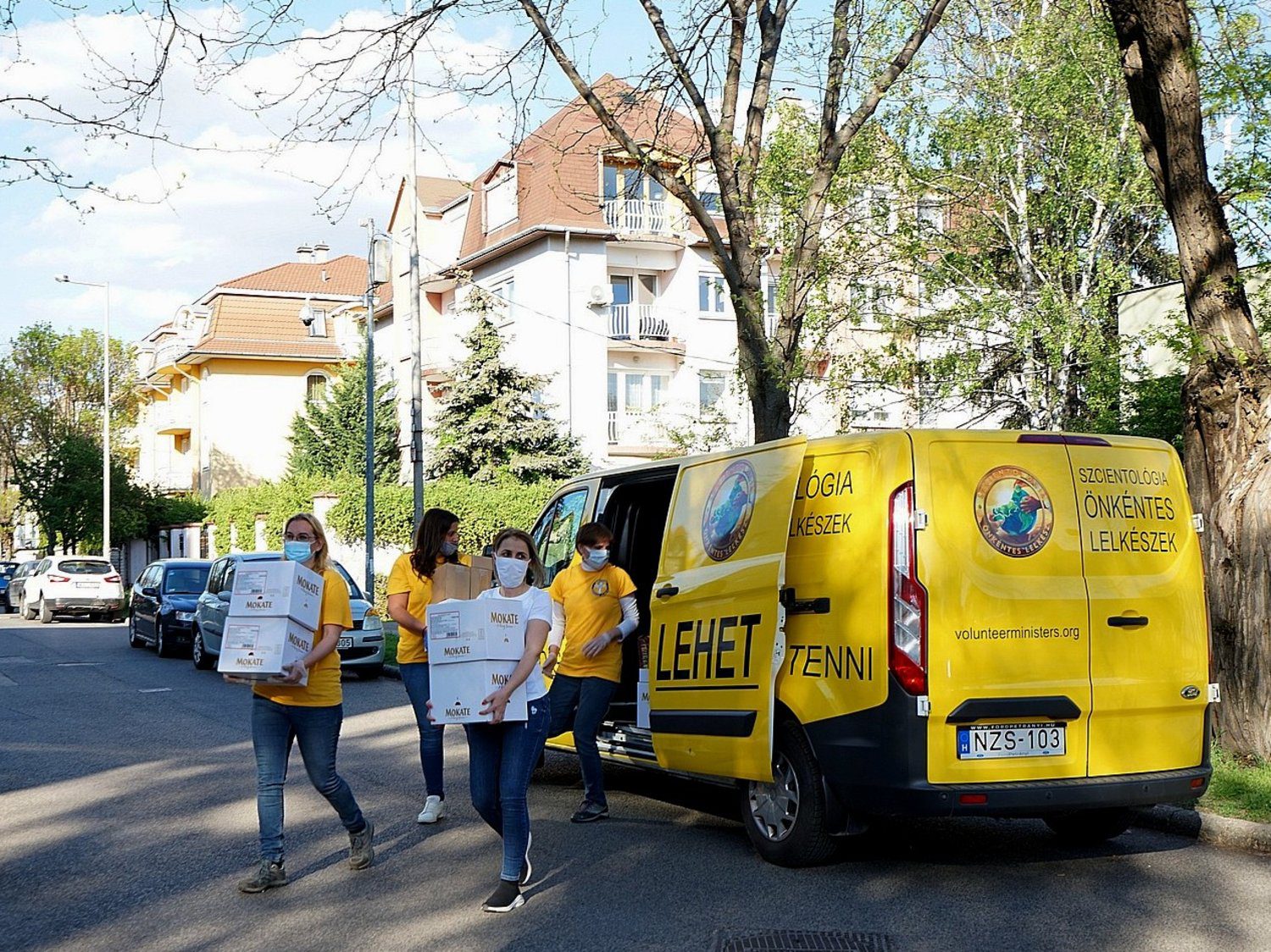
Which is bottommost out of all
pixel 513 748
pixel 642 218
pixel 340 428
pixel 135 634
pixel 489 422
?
pixel 135 634

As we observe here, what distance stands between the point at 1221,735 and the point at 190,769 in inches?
293

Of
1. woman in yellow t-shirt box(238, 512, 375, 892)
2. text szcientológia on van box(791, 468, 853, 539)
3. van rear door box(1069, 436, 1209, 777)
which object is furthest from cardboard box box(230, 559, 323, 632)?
van rear door box(1069, 436, 1209, 777)

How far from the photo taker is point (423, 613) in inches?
349

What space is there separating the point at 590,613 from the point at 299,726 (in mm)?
2151

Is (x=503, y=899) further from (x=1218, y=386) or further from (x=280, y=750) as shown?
(x=1218, y=386)

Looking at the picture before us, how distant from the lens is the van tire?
729 centimetres

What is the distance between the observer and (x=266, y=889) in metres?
7.14

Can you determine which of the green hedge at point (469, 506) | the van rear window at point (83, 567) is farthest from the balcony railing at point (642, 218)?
the van rear window at point (83, 567)

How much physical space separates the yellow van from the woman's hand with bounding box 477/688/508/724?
60.0 inches

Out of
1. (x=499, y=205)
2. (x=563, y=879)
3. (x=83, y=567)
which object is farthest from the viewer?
(x=499, y=205)

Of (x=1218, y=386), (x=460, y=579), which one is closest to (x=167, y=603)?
(x=460, y=579)

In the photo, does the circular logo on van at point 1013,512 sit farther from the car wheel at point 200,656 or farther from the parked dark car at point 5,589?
the parked dark car at point 5,589

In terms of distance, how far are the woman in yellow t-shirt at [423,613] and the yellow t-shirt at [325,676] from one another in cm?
136

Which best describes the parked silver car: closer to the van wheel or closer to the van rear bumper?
the van wheel
